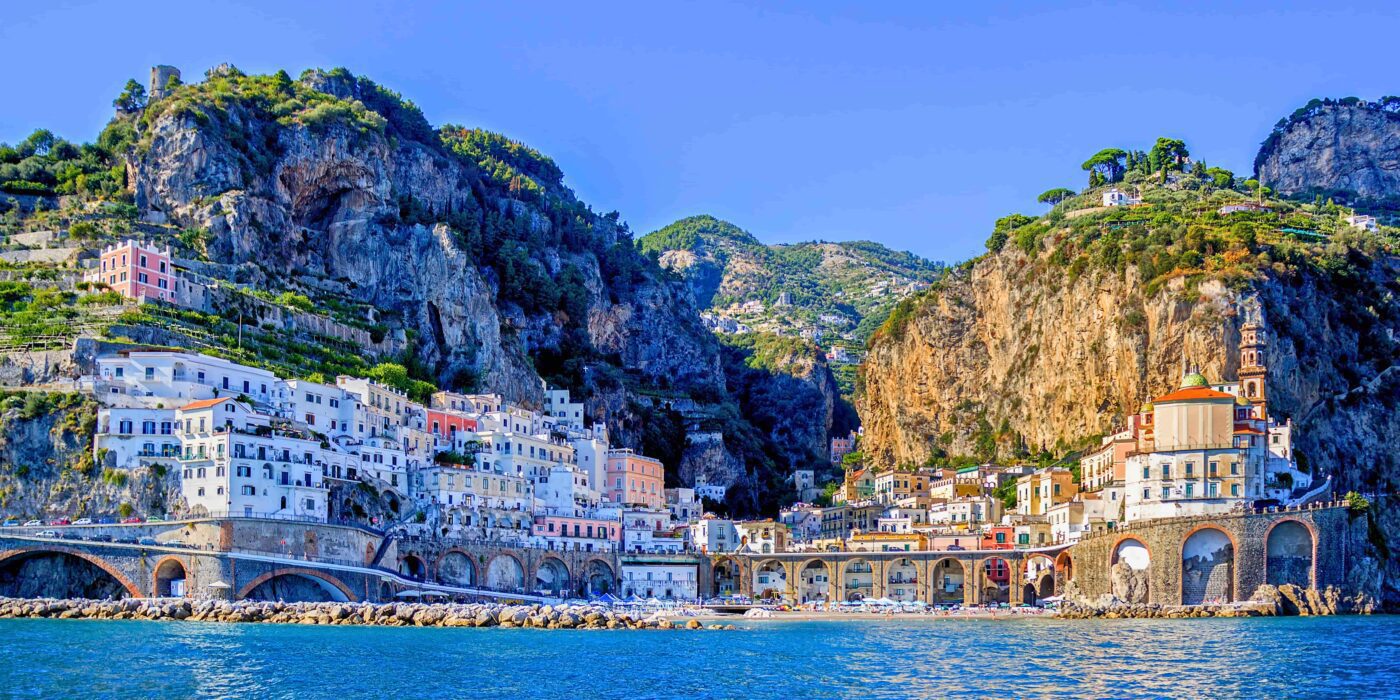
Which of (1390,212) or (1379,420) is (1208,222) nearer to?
(1379,420)

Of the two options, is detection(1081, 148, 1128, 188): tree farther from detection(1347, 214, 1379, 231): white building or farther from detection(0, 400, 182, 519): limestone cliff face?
detection(0, 400, 182, 519): limestone cliff face

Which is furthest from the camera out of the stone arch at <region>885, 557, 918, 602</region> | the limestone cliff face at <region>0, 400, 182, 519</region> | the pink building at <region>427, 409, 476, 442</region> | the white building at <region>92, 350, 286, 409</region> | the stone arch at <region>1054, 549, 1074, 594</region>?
the stone arch at <region>885, 557, 918, 602</region>

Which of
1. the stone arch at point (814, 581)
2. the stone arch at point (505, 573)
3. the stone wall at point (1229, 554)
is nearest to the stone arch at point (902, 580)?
the stone arch at point (814, 581)

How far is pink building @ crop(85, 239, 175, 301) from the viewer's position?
90.5m

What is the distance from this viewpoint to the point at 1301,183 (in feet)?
578

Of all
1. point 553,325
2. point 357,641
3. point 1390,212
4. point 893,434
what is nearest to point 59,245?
point 553,325

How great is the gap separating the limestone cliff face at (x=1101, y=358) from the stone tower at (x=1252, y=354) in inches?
33.1

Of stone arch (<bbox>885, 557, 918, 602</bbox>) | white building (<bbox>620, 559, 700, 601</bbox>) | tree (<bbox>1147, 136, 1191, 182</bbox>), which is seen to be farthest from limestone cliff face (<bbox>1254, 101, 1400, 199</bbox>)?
white building (<bbox>620, 559, 700, 601</bbox>)

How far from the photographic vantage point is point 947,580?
9838 cm

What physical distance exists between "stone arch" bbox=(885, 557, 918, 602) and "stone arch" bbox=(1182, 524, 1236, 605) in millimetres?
21007

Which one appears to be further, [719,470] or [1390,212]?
[1390,212]

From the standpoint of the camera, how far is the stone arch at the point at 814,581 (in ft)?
325

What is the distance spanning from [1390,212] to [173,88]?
120440 mm

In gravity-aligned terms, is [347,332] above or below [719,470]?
above
